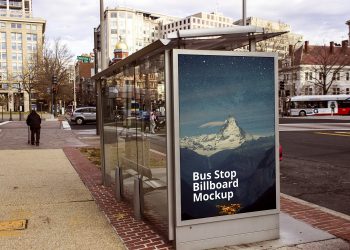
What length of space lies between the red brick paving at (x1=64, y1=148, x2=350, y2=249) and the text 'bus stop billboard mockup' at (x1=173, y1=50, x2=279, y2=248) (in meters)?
0.70

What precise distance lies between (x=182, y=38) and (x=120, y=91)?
9.07 feet

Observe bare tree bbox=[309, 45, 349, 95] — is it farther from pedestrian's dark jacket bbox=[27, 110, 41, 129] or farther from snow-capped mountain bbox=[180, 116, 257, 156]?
snow-capped mountain bbox=[180, 116, 257, 156]

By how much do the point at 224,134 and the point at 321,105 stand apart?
51694 millimetres

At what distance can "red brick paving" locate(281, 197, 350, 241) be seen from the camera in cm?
529

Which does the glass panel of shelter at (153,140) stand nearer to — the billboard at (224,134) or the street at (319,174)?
the billboard at (224,134)

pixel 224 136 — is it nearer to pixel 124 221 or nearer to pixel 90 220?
pixel 124 221

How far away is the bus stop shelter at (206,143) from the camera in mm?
4547

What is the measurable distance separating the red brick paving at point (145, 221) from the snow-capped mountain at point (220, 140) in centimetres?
123

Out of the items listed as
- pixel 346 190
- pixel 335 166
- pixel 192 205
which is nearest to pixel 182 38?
pixel 192 205

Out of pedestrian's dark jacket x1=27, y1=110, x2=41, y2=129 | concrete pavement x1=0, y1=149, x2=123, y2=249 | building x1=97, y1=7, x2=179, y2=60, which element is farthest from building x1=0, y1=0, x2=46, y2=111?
concrete pavement x1=0, y1=149, x2=123, y2=249

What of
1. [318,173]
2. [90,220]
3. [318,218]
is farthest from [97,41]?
[318,218]

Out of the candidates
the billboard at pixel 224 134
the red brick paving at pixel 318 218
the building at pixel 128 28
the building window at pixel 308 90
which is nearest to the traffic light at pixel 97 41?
the red brick paving at pixel 318 218

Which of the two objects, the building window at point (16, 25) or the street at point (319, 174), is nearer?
the street at point (319, 174)

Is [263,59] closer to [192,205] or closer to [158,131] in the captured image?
[158,131]
